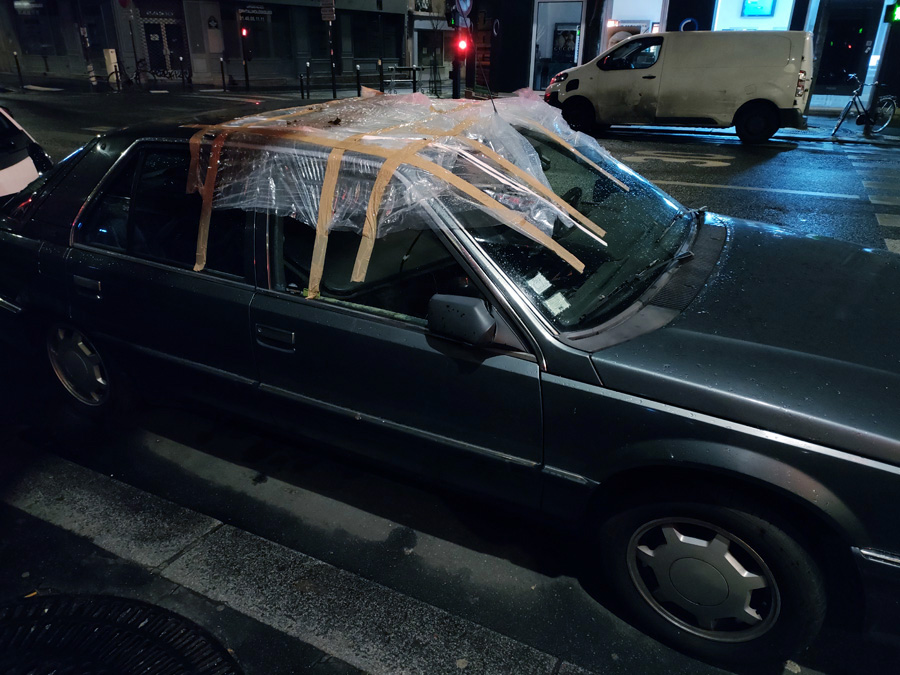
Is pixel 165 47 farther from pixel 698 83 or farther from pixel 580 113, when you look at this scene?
pixel 698 83

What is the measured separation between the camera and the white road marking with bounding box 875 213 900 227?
7.07 meters

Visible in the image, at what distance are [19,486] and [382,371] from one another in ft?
6.82

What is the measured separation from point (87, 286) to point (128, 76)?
27230mm

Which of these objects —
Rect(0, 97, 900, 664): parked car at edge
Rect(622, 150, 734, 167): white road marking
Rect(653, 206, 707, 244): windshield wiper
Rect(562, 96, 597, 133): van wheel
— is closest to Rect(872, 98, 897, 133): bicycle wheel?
Rect(622, 150, 734, 167): white road marking

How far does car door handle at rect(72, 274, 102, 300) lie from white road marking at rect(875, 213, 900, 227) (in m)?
7.50

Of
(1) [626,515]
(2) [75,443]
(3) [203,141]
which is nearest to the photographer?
(1) [626,515]

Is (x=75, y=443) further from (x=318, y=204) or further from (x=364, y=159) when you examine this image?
(x=364, y=159)

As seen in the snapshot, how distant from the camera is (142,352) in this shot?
3186mm

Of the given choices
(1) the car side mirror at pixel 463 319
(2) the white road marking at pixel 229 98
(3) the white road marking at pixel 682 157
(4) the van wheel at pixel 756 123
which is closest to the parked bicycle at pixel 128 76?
(2) the white road marking at pixel 229 98

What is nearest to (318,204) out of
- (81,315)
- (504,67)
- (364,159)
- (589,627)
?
(364,159)

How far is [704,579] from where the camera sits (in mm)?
2158

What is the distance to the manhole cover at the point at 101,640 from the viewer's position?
2268mm

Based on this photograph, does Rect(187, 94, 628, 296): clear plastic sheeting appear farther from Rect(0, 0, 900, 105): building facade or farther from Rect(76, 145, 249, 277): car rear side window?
Rect(0, 0, 900, 105): building facade

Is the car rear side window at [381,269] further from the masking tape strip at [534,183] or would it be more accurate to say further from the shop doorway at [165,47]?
the shop doorway at [165,47]
